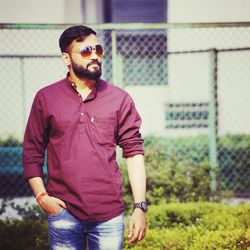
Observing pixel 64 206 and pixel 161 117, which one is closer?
pixel 64 206

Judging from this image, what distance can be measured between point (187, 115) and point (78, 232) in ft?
24.6

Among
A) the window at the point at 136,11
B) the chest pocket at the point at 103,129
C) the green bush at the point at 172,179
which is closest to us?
the chest pocket at the point at 103,129

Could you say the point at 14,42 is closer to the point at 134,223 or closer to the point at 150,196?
the point at 150,196

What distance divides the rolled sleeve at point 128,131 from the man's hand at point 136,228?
0.40 metres

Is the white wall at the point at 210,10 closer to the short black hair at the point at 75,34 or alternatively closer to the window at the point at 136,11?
the window at the point at 136,11

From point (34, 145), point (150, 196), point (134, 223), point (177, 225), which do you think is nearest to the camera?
point (134, 223)

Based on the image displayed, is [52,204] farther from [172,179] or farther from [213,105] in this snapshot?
[213,105]

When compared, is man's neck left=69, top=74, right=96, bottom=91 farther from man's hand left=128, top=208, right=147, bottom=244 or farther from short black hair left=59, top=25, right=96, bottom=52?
man's hand left=128, top=208, right=147, bottom=244

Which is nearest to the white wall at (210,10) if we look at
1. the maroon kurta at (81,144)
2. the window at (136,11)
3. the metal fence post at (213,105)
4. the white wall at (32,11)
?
the window at (136,11)

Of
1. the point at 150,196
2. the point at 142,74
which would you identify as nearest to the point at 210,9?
the point at 142,74

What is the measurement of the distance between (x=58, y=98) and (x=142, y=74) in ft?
26.9

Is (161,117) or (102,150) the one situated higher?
(102,150)

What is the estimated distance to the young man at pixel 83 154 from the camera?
2.48m

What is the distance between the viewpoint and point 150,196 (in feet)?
19.4
